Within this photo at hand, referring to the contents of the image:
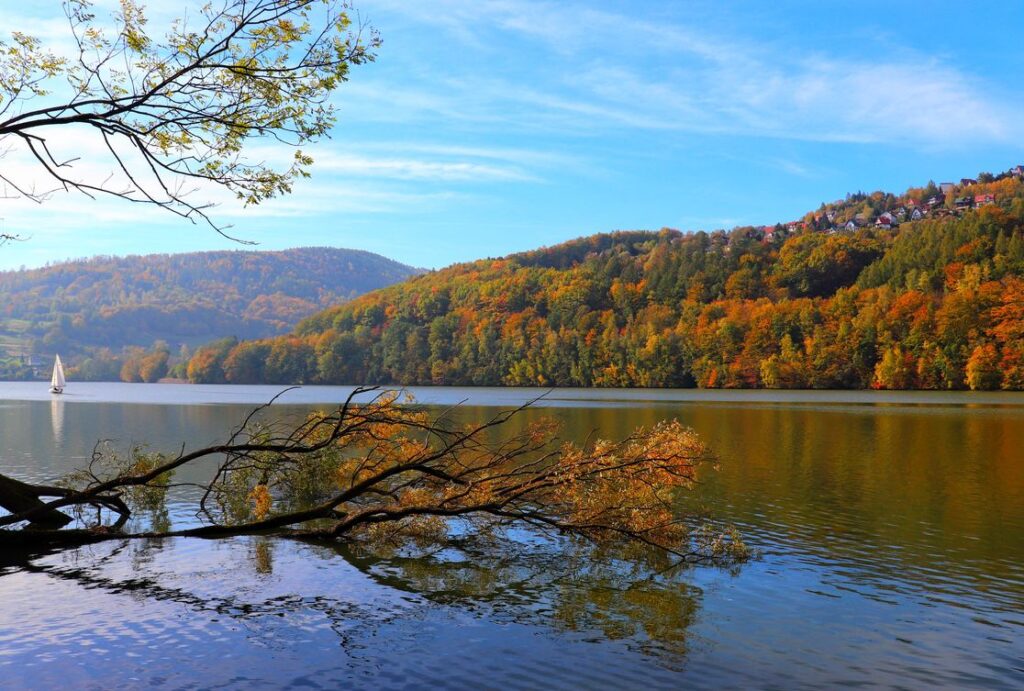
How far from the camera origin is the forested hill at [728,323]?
116 metres

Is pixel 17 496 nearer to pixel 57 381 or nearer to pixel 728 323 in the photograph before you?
pixel 728 323

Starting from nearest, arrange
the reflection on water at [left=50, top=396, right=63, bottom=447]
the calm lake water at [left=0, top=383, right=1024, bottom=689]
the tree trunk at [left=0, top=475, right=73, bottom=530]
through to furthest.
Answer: the calm lake water at [left=0, top=383, right=1024, bottom=689] → the tree trunk at [left=0, top=475, right=73, bottom=530] → the reflection on water at [left=50, top=396, right=63, bottom=447]

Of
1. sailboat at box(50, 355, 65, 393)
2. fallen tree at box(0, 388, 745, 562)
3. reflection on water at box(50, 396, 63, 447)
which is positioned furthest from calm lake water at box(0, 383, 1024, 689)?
sailboat at box(50, 355, 65, 393)

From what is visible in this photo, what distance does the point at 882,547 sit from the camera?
69.6 feet

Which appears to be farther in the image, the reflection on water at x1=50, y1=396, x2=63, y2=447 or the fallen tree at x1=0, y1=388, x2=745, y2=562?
the reflection on water at x1=50, y1=396, x2=63, y2=447

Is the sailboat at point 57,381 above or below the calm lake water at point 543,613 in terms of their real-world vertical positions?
above

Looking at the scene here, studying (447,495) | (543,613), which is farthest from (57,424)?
(543,613)

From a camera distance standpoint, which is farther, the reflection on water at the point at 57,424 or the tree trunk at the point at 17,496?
the reflection on water at the point at 57,424

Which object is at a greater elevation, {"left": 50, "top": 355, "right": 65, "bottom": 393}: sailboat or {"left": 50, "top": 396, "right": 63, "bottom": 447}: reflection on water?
{"left": 50, "top": 355, "right": 65, "bottom": 393}: sailboat

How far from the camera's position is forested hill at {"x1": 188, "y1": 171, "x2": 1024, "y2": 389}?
379 feet

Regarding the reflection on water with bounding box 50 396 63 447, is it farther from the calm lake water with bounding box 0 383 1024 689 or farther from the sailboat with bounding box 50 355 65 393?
the sailboat with bounding box 50 355 65 393

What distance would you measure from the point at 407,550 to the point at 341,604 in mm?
4694

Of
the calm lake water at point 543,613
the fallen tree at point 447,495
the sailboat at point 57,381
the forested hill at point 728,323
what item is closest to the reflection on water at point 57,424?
the calm lake water at point 543,613

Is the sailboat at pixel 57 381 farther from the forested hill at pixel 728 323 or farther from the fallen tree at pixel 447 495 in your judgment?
the fallen tree at pixel 447 495
